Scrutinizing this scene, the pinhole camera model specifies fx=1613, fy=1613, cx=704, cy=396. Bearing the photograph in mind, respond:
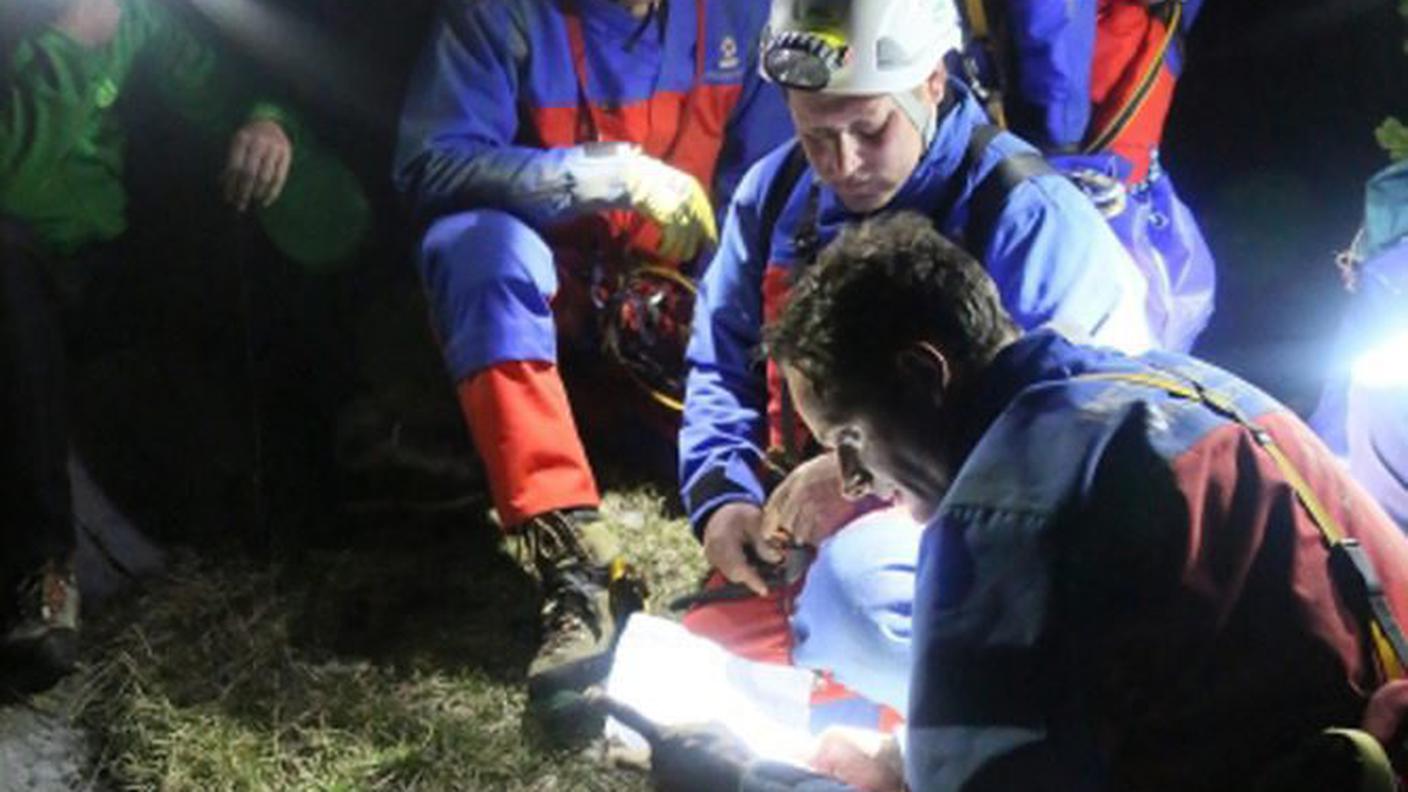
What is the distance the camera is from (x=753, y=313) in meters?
3.80

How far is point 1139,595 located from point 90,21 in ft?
10.8

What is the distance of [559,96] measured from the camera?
4.39 meters

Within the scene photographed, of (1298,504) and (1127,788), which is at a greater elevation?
(1298,504)

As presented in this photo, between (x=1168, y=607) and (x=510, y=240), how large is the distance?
249 centimetres

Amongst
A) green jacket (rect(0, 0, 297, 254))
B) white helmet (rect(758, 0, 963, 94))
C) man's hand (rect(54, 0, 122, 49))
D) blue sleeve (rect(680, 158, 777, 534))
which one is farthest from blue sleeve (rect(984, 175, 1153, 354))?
man's hand (rect(54, 0, 122, 49))

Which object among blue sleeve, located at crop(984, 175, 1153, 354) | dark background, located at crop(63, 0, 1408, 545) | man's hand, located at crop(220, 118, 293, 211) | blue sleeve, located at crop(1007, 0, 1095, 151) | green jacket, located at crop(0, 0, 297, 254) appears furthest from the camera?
dark background, located at crop(63, 0, 1408, 545)

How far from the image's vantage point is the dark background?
466cm

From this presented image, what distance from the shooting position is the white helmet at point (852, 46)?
3.31 metres

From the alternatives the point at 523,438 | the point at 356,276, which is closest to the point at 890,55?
the point at 523,438

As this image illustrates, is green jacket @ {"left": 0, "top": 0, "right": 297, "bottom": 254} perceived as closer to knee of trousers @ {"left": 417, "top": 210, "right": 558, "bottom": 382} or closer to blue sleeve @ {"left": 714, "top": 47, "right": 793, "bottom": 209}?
knee of trousers @ {"left": 417, "top": 210, "right": 558, "bottom": 382}

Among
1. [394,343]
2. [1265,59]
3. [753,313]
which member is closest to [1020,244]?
[753,313]

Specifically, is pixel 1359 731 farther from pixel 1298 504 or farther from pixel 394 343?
pixel 394 343

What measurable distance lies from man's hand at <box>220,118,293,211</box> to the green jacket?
82 mm

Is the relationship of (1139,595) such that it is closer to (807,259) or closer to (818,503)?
(818,503)
